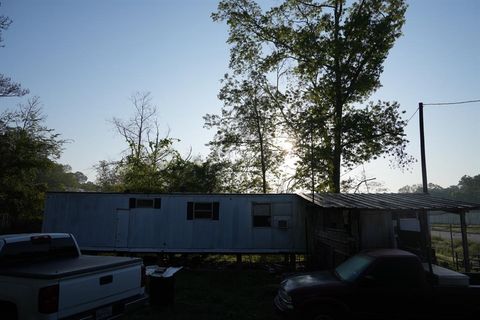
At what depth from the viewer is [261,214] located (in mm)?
16234

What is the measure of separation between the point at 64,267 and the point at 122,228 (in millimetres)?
11059

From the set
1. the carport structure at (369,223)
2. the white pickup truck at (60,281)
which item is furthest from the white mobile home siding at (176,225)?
the white pickup truck at (60,281)

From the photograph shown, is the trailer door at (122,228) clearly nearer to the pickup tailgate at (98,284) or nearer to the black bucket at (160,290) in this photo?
the black bucket at (160,290)

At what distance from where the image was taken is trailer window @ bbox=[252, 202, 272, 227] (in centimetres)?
1616

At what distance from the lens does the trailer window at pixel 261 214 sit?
16.2 meters

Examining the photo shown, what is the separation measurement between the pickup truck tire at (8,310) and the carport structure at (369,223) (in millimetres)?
7205

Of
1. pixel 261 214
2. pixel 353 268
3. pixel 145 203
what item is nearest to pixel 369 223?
pixel 353 268

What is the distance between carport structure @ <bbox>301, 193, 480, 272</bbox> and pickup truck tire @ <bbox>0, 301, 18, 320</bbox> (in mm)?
7205

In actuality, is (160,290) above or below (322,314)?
below

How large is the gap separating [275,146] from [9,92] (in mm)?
18356

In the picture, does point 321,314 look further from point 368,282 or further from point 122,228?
point 122,228

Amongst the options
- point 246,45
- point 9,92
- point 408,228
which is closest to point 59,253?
point 408,228

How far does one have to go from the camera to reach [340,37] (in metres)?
24.0

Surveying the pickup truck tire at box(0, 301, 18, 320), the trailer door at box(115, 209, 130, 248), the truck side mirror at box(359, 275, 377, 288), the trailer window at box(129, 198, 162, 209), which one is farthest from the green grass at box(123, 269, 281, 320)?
the pickup truck tire at box(0, 301, 18, 320)
